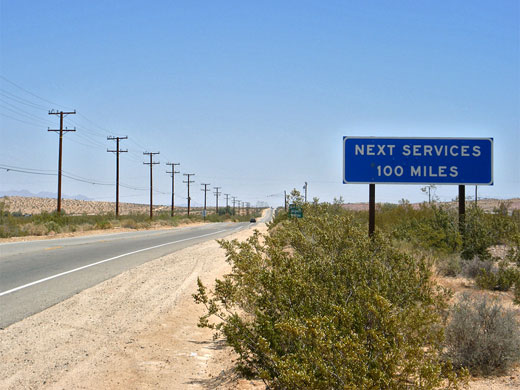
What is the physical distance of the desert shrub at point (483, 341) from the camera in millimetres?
6113

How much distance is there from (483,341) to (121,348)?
477 cm

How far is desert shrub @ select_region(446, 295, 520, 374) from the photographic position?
20.1ft

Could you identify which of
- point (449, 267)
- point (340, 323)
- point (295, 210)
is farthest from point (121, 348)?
point (449, 267)

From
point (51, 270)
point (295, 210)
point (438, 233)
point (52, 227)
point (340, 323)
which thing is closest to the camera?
point (340, 323)

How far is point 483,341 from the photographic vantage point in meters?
6.18

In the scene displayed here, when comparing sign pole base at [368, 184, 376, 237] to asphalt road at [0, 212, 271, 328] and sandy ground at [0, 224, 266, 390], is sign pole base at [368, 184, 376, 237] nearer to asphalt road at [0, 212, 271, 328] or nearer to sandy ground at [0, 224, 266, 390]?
sandy ground at [0, 224, 266, 390]

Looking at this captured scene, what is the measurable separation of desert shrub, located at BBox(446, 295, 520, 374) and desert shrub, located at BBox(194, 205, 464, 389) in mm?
285

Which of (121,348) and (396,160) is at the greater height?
(396,160)

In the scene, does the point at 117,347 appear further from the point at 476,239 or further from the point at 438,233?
the point at 438,233

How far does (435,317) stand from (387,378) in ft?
3.72

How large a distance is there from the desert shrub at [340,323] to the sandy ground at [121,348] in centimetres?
94

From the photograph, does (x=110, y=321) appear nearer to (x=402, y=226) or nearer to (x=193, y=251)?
(x=402, y=226)

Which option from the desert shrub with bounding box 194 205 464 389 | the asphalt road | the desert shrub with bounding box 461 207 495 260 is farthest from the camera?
the desert shrub with bounding box 461 207 495 260

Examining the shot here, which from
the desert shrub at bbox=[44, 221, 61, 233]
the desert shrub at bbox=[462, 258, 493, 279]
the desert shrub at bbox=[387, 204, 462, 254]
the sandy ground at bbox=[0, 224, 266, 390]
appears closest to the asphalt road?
the sandy ground at bbox=[0, 224, 266, 390]
